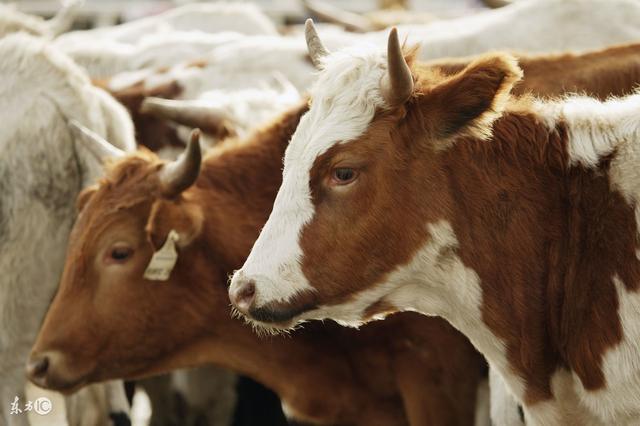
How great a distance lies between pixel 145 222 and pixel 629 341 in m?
2.10

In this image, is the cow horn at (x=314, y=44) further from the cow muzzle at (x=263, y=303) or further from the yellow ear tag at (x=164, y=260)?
the yellow ear tag at (x=164, y=260)

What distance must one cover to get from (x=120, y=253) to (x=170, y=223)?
9.1 inches

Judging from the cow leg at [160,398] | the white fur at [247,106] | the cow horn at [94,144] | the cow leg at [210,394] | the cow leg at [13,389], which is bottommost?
the cow leg at [160,398]

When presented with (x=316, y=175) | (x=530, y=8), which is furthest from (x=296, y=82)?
(x=316, y=175)

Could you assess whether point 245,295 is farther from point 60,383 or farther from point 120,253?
point 60,383

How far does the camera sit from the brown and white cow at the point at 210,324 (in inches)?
167

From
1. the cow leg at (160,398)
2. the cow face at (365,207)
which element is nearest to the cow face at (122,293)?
the cow face at (365,207)

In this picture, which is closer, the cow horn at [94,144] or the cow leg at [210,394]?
the cow horn at [94,144]

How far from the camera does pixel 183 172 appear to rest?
166 inches

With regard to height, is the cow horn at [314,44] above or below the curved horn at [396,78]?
below

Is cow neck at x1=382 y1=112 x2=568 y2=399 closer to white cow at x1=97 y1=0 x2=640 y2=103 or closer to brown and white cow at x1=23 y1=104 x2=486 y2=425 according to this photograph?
brown and white cow at x1=23 y1=104 x2=486 y2=425

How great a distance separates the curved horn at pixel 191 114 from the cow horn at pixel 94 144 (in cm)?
53

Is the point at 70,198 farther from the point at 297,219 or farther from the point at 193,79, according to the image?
the point at 297,219

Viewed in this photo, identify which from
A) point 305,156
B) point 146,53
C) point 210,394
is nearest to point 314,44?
point 305,156
